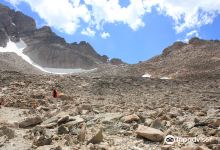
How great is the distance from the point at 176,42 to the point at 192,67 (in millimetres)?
27466

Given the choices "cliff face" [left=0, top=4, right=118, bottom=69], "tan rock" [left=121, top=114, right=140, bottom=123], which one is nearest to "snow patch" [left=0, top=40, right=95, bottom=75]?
"cliff face" [left=0, top=4, right=118, bottom=69]

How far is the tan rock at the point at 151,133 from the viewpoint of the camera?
380 inches

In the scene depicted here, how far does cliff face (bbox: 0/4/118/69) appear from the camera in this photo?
133000mm

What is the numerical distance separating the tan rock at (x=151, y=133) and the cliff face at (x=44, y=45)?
120196mm

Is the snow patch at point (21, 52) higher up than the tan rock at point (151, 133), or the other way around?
the snow patch at point (21, 52)

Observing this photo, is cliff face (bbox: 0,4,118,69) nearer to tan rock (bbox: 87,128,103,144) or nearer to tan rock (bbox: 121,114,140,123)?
tan rock (bbox: 121,114,140,123)

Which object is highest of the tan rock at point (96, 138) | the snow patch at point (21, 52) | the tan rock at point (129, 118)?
the snow patch at point (21, 52)

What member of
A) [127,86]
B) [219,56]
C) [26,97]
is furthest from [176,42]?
Answer: [26,97]

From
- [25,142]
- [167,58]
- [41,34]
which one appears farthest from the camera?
[41,34]

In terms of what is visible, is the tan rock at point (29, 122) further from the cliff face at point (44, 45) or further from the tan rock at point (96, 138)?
the cliff face at point (44, 45)

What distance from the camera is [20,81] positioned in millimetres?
29250

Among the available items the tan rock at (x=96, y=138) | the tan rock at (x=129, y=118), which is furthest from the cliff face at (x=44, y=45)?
the tan rock at (x=96, y=138)

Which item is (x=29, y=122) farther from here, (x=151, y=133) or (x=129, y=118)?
(x=151, y=133)

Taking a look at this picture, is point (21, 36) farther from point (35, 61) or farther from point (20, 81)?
point (20, 81)
